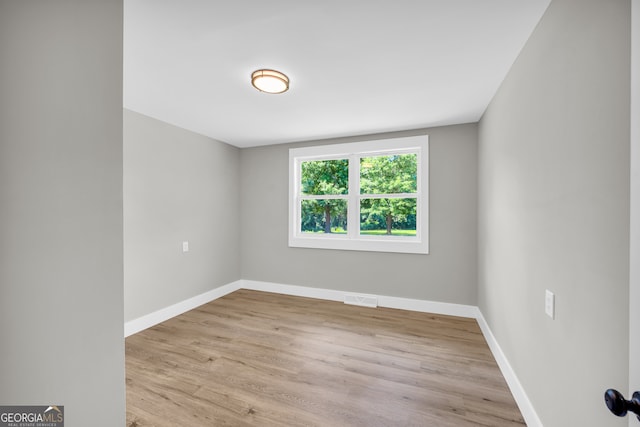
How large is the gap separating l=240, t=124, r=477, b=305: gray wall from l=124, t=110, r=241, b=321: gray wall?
13.6 inches

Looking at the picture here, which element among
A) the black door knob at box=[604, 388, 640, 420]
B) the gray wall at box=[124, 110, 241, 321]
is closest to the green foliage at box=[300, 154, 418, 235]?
the gray wall at box=[124, 110, 241, 321]

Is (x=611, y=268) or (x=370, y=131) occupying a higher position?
(x=370, y=131)

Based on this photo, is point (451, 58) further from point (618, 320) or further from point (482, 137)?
point (618, 320)

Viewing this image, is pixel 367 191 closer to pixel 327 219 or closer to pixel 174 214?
pixel 327 219

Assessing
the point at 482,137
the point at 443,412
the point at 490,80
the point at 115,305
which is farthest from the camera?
the point at 482,137

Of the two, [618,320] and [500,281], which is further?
[500,281]

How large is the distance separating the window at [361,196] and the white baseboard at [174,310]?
127 cm

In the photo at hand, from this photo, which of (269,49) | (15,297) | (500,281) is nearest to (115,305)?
(15,297)

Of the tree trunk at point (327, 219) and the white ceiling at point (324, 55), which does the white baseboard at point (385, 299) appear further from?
the white ceiling at point (324, 55)

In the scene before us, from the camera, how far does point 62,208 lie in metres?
1.00

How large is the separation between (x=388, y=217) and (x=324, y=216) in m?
0.97

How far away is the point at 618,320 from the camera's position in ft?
2.97

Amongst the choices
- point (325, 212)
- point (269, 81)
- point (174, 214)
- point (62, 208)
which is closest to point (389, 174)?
point (325, 212)

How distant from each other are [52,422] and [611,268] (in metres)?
2.04
